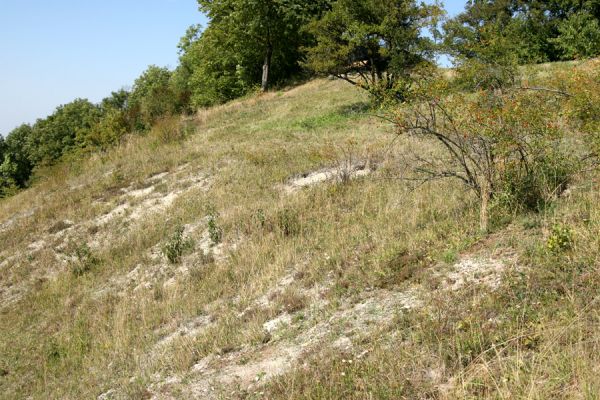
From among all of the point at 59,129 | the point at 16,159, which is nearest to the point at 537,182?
the point at 16,159

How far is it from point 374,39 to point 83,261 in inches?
486

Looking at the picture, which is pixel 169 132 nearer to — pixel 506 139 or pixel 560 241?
pixel 506 139

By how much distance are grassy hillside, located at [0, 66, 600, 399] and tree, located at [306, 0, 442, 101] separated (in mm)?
5046

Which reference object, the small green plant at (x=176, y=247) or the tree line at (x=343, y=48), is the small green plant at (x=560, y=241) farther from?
the small green plant at (x=176, y=247)

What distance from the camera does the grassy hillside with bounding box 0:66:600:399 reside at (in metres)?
3.70

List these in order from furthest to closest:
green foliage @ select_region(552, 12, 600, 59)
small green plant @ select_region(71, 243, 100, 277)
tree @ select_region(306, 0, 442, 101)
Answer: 1. green foliage @ select_region(552, 12, 600, 59)
2. tree @ select_region(306, 0, 442, 101)
3. small green plant @ select_region(71, 243, 100, 277)

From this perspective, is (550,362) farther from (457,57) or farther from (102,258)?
(102,258)

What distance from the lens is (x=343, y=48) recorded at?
55.7 ft

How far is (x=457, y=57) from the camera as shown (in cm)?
966

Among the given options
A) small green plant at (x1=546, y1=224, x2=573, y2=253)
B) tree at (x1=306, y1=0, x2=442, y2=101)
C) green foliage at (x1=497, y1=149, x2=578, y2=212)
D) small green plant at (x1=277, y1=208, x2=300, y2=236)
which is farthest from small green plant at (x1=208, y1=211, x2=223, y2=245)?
tree at (x1=306, y1=0, x2=442, y2=101)

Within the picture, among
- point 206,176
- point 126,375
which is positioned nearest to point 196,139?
point 206,176

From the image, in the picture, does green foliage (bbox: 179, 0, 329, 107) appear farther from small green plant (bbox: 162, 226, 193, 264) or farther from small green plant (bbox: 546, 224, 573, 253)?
small green plant (bbox: 546, 224, 573, 253)

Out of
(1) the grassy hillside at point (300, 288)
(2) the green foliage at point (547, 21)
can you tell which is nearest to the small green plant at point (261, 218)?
(1) the grassy hillside at point (300, 288)

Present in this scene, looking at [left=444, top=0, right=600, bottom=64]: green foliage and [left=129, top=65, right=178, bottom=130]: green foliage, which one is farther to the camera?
[left=444, top=0, right=600, bottom=64]: green foliage
